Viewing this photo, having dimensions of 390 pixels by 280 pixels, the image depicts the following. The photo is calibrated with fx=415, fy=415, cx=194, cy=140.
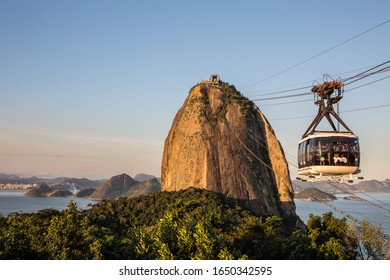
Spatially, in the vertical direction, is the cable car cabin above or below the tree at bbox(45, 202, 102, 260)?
above

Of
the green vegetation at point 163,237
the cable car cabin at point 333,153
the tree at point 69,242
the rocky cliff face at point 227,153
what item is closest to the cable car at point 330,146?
the cable car cabin at point 333,153

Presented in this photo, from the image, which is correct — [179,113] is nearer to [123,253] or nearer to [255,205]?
[255,205]

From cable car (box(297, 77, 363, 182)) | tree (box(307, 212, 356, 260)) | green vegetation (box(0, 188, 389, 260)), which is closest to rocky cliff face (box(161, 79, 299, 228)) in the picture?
green vegetation (box(0, 188, 389, 260))

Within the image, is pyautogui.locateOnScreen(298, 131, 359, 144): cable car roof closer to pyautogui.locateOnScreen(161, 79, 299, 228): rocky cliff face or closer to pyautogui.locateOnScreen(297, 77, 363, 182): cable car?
pyautogui.locateOnScreen(297, 77, 363, 182): cable car

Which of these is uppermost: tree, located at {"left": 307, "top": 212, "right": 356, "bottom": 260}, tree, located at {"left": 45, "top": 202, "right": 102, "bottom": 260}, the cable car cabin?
the cable car cabin

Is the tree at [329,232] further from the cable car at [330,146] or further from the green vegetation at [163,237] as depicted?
the cable car at [330,146]

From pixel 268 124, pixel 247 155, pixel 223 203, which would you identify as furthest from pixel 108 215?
pixel 268 124
